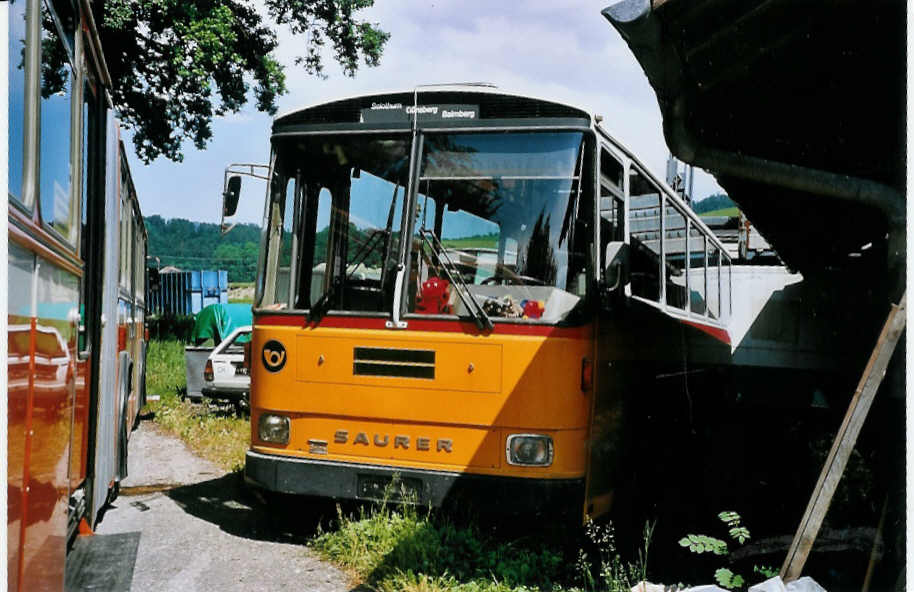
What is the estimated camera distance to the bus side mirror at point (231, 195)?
593cm

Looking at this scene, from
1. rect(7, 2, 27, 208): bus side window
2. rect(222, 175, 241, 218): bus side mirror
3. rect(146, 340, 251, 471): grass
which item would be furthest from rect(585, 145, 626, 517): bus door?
rect(146, 340, 251, 471): grass

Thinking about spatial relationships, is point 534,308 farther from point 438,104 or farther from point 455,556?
point 455,556

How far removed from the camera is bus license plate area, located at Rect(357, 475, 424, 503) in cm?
534

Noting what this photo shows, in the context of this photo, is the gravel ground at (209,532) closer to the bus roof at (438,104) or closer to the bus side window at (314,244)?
the bus side window at (314,244)

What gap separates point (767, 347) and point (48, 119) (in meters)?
12.1

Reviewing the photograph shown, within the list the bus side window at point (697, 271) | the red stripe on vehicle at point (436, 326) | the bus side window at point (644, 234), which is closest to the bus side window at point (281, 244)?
the red stripe on vehicle at point (436, 326)

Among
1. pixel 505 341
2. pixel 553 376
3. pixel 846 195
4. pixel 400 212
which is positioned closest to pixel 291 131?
pixel 400 212

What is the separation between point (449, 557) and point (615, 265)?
2.07m

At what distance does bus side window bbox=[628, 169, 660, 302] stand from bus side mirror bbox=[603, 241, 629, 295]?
54 cm

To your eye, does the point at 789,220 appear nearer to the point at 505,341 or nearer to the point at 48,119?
the point at 505,341

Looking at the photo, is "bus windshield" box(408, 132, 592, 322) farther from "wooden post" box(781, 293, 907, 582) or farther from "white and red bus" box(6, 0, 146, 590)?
"wooden post" box(781, 293, 907, 582)

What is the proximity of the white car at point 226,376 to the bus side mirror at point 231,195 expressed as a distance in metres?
5.70

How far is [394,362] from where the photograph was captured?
548cm

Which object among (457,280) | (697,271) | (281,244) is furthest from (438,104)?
(697,271)
